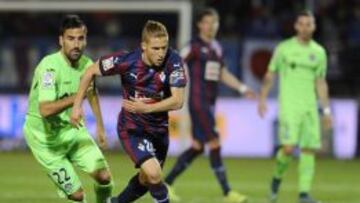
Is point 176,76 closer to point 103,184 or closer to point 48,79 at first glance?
point 48,79

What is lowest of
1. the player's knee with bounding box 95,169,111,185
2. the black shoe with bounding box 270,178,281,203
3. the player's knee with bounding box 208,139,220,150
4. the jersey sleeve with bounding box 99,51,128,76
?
the black shoe with bounding box 270,178,281,203

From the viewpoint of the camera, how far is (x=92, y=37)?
23078mm

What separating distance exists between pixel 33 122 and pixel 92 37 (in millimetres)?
12972

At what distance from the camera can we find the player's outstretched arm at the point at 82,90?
31.1 feet

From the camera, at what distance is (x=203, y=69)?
1411 cm

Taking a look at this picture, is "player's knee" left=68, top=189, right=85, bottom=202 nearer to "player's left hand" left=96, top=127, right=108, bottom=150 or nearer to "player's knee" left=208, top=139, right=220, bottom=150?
"player's left hand" left=96, top=127, right=108, bottom=150

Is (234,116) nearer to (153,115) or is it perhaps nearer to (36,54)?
(36,54)

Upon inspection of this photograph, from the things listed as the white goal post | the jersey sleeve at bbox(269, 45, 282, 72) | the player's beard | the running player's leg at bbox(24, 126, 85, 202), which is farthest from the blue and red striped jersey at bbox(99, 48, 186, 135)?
the white goal post

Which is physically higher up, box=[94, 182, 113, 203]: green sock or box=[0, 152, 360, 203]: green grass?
box=[94, 182, 113, 203]: green sock

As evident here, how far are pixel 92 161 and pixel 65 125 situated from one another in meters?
0.42

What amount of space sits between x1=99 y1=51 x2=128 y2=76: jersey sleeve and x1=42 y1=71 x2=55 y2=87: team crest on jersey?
17.1 inches

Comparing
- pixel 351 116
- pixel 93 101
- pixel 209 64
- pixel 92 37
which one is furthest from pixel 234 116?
pixel 93 101

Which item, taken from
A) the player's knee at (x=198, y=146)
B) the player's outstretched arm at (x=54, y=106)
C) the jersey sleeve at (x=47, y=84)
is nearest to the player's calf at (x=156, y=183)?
the player's outstretched arm at (x=54, y=106)

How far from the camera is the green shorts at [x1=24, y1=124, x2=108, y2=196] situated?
33.1 ft
